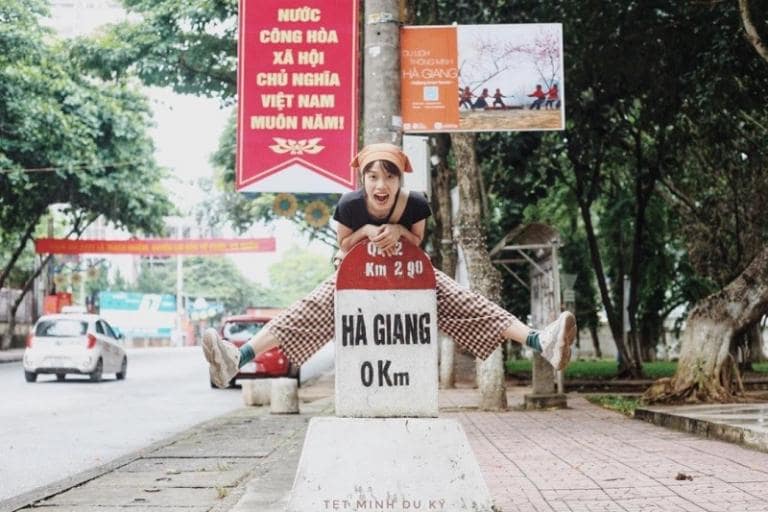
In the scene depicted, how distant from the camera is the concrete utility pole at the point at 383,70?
240 inches

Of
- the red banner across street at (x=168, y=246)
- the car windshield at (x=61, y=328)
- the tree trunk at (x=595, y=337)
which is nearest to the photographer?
the car windshield at (x=61, y=328)

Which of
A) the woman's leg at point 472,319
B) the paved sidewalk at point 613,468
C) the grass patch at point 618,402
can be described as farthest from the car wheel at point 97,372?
the woman's leg at point 472,319

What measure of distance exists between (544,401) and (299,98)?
6.43 m

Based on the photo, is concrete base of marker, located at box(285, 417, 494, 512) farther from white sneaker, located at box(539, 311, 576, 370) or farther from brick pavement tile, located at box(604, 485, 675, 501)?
brick pavement tile, located at box(604, 485, 675, 501)

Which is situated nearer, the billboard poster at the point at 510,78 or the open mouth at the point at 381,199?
the open mouth at the point at 381,199

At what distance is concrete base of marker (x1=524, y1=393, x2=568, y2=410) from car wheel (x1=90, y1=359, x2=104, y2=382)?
10691 millimetres

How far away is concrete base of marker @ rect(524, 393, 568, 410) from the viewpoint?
12195 millimetres

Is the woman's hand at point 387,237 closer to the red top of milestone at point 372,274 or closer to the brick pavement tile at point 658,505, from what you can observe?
the red top of milestone at point 372,274

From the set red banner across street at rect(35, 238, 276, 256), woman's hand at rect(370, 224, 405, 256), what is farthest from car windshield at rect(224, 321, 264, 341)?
red banner across street at rect(35, 238, 276, 256)

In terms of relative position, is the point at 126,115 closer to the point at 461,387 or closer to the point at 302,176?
the point at 461,387

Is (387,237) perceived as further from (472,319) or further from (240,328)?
(240,328)

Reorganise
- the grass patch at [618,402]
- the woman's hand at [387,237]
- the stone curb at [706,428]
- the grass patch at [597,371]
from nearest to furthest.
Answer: the woman's hand at [387,237]
the stone curb at [706,428]
the grass patch at [618,402]
the grass patch at [597,371]

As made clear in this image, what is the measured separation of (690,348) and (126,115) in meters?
21.8

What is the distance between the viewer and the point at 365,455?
161 inches
